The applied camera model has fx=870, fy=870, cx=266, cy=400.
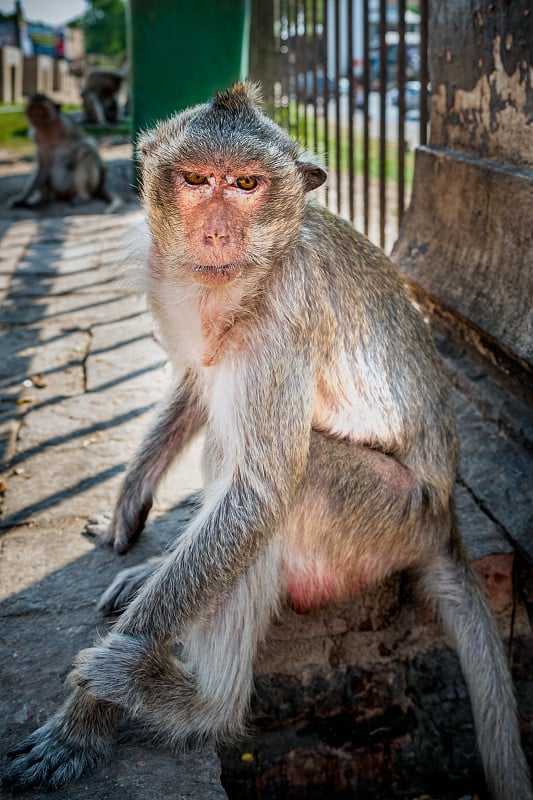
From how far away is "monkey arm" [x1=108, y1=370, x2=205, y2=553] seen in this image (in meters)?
2.66

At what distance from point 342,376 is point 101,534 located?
1003mm

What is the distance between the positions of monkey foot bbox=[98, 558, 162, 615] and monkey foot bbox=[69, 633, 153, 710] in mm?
320

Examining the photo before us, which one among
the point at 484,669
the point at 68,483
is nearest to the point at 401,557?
the point at 484,669

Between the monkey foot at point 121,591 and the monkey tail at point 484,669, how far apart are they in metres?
0.79

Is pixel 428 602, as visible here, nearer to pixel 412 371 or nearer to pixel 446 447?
pixel 446 447

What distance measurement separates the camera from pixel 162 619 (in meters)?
2.05

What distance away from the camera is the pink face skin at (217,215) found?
198cm

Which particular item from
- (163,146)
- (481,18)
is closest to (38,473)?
(163,146)

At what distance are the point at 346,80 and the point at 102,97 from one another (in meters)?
11.7

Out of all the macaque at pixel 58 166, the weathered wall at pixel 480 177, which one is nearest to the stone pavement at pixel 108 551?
the weathered wall at pixel 480 177

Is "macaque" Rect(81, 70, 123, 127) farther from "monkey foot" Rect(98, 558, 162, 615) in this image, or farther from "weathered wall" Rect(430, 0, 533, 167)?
"monkey foot" Rect(98, 558, 162, 615)

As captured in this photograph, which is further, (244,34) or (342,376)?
(244,34)

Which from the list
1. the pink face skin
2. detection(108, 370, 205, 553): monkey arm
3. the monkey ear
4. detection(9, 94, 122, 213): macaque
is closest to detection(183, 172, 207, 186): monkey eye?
the pink face skin

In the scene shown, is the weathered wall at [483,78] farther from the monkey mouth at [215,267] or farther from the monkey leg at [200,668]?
the monkey leg at [200,668]
